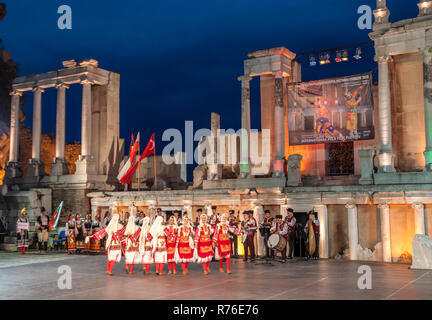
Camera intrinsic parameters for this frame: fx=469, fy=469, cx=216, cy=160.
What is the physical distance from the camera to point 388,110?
18.2 metres

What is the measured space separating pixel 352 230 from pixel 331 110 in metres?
5.25

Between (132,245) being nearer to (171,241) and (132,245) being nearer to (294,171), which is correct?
(171,241)

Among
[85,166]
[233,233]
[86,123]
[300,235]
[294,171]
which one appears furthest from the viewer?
[86,123]

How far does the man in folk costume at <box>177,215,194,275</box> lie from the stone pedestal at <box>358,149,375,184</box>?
26.2 feet

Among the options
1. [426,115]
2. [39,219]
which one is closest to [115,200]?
[39,219]

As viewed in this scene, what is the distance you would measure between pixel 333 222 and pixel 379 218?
1.68 m

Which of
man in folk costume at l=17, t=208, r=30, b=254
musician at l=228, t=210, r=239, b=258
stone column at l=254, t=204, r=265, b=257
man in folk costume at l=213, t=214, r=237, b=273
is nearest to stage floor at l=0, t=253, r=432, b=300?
man in folk costume at l=213, t=214, r=237, b=273

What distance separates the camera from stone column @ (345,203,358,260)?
16906 millimetres

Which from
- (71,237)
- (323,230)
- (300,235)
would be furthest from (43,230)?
(323,230)

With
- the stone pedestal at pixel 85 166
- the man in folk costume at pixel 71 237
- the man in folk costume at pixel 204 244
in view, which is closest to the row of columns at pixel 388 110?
the man in folk costume at pixel 204 244

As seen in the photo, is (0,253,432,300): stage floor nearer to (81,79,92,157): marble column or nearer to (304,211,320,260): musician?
(304,211,320,260): musician

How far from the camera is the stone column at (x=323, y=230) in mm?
17359

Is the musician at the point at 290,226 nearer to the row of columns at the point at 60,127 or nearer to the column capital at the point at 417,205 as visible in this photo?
the column capital at the point at 417,205

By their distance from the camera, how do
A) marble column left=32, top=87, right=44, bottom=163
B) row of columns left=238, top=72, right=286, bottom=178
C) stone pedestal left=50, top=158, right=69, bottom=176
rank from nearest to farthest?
row of columns left=238, top=72, right=286, bottom=178
stone pedestal left=50, top=158, right=69, bottom=176
marble column left=32, top=87, right=44, bottom=163
